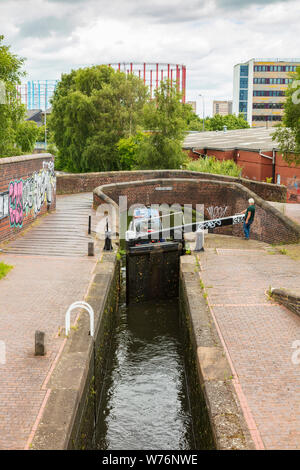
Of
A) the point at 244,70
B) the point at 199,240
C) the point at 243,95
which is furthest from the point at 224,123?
the point at 199,240

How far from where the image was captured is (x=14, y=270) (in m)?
Answer: 15.1

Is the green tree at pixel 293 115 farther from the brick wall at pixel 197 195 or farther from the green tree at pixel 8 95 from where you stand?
the green tree at pixel 8 95

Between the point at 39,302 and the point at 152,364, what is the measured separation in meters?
3.02

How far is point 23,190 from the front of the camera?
2003 cm

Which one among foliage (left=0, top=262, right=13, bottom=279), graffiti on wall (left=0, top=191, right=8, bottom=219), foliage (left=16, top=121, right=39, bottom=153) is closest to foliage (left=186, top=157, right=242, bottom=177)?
foliage (left=16, top=121, right=39, bottom=153)

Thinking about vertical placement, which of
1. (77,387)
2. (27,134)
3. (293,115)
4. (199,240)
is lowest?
(77,387)

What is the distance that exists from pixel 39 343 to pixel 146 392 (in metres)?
3.09

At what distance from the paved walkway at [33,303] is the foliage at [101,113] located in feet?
83.3

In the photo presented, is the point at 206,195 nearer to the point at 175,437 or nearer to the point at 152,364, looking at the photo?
the point at 152,364

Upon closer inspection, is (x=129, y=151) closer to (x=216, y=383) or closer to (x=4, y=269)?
(x=4, y=269)

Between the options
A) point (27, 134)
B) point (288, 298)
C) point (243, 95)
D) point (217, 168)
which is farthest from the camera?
point (243, 95)

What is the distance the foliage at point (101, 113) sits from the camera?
46.7 m
